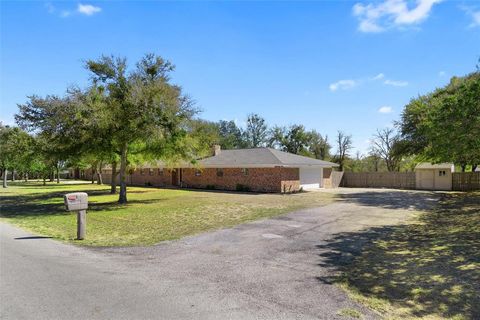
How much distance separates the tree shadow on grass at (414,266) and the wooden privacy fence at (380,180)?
2269 centimetres

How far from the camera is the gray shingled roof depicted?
27.7 metres

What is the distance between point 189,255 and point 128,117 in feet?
Result: 37.3

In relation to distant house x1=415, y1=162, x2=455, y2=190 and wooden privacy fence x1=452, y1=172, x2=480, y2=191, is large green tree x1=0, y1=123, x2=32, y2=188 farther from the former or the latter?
wooden privacy fence x1=452, y1=172, x2=480, y2=191

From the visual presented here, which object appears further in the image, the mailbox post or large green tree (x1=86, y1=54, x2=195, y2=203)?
large green tree (x1=86, y1=54, x2=195, y2=203)

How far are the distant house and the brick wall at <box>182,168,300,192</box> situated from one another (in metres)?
11.9

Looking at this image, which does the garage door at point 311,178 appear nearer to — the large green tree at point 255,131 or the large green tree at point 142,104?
the large green tree at point 142,104

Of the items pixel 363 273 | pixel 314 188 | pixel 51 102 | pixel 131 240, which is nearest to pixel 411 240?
pixel 363 273

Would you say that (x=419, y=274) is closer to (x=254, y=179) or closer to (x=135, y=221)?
(x=135, y=221)

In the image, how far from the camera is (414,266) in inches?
268

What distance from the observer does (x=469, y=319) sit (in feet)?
14.5

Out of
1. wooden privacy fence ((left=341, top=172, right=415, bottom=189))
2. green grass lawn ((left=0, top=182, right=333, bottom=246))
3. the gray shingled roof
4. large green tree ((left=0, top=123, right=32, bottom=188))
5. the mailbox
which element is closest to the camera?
the mailbox

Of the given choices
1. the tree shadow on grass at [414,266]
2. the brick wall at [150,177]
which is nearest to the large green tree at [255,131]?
the brick wall at [150,177]

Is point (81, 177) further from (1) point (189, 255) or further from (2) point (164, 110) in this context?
(1) point (189, 255)

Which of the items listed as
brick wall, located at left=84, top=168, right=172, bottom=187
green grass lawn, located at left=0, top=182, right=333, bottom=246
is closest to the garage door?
green grass lawn, located at left=0, top=182, right=333, bottom=246
